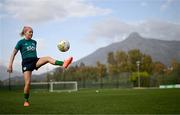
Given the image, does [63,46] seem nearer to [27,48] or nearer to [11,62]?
[27,48]

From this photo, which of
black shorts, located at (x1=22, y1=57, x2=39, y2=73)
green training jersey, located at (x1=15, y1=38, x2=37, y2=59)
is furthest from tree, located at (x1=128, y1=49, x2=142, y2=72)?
black shorts, located at (x1=22, y1=57, x2=39, y2=73)

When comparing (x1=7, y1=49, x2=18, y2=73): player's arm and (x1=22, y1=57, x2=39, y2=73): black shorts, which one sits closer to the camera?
(x1=7, y1=49, x2=18, y2=73): player's arm

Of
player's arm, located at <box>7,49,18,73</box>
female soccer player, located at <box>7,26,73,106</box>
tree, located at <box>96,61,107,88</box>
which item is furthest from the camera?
tree, located at <box>96,61,107,88</box>

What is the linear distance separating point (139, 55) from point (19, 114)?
270 feet

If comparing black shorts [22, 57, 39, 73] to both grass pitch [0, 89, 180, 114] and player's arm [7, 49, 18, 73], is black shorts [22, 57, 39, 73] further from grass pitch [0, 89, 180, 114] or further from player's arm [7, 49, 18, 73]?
grass pitch [0, 89, 180, 114]

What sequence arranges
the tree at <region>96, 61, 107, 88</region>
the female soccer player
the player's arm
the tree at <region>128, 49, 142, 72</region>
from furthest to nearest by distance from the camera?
1. the tree at <region>96, 61, 107, 88</region>
2. the tree at <region>128, 49, 142, 72</region>
3. the female soccer player
4. the player's arm

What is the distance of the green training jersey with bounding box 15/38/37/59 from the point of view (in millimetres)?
9422

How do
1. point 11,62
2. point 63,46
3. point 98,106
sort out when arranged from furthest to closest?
point 63,46
point 98,106
point 11,62

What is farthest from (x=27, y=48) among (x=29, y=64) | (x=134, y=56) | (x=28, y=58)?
(x=134, y=56)

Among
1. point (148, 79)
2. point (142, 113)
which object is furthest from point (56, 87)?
point (142, 113)

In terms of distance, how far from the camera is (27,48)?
370 inches

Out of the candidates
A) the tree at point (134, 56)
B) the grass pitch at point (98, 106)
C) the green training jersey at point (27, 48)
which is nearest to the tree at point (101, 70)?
the tree at point (134, 56)

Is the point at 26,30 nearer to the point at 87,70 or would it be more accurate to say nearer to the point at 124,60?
the point at 124,60

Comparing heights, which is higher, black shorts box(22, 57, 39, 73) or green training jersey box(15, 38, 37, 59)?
green training jersey box(15, 38, 37, 59)
